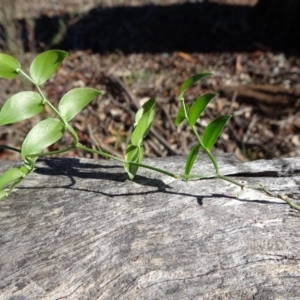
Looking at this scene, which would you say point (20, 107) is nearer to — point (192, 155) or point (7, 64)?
point (7, 64)

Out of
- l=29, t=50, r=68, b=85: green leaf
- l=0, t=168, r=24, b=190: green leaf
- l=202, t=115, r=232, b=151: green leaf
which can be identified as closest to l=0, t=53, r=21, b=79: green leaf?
l=29, t=50, r=68, b=85: green leaf

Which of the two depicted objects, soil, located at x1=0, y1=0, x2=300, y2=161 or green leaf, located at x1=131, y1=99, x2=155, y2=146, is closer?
green leaf, located at x1=131, y1=99, x2=155, y2=146

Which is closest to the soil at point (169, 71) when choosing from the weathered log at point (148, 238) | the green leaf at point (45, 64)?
the weathered log at point (148, 238)

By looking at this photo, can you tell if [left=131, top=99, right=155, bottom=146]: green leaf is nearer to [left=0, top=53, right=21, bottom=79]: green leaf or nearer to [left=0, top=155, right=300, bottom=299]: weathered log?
[left=0, top=155, right=300, bottom=299]: weathered log

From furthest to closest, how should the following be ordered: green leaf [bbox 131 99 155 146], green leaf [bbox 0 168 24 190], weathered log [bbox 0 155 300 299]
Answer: green leaf [bbox 131 99 155 146] < green leaf [bbox 0 168 24 190] < weathered log [bbox 0 155 300 299]

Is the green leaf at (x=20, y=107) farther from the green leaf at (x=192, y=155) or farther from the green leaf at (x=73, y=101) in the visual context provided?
the green leaf at (x=192, y=155)

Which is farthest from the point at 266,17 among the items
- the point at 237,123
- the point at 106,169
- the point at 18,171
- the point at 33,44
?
the point at 18,171

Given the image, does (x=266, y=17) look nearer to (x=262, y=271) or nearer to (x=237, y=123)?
(x=237, y=123)
